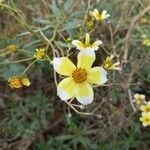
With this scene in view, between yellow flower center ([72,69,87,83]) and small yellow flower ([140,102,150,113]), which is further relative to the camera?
small yellow flower ([140,102,150,113])

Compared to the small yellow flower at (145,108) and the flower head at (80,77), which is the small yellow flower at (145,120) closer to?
the small yellow flower at (145,108)

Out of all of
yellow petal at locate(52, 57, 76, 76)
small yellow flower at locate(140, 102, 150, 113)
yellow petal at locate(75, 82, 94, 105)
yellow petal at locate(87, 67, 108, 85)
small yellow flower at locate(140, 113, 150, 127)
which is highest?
yellow petal at locate(52, 57, 76, 76)

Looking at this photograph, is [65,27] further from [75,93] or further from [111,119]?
[75,93]

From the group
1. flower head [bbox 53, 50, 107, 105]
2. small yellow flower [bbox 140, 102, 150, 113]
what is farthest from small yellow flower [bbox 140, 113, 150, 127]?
flower head [bbox 53, 50, 107, 105]

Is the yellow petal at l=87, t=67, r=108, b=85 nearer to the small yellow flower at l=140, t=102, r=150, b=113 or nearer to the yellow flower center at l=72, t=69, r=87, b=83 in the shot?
the yellow flower center at l=72, t=69, r=87, b=83

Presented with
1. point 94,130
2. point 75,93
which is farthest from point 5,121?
point 75,93

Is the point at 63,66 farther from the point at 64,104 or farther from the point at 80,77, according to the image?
the point at 64,104
